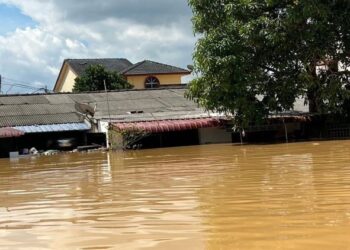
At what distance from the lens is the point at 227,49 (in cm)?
2362

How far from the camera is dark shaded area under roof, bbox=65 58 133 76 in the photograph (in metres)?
44.4

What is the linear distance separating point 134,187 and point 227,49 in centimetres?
Result: 1475

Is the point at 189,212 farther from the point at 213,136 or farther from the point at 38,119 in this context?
the point at 38,119

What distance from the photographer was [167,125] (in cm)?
2602

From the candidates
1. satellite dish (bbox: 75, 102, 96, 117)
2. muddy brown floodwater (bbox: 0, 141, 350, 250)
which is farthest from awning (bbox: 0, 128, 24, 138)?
muddy brown floodwater (bbox: 0, 141, 350, 250)

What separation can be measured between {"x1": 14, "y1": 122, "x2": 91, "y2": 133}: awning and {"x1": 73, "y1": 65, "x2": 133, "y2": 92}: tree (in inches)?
422

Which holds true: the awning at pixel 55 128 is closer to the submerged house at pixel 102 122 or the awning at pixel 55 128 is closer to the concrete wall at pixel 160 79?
the submerged house at pixel 102 122

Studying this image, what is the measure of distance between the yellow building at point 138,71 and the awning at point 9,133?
1740 cm

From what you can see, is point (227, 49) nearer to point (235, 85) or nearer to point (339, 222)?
point (235, 85)

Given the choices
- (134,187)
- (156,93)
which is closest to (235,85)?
(156,93)

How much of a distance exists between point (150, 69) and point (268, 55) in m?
20.2

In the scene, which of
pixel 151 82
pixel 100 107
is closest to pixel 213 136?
pixel 100 107

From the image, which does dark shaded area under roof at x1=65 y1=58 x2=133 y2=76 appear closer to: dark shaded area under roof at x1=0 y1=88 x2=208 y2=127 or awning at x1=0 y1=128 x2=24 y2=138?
dark shaded area under roof at x1=0 y1=88 x2=208 y2=127

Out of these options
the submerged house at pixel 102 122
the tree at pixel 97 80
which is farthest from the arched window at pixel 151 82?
the submerged house at pixel 102 122
